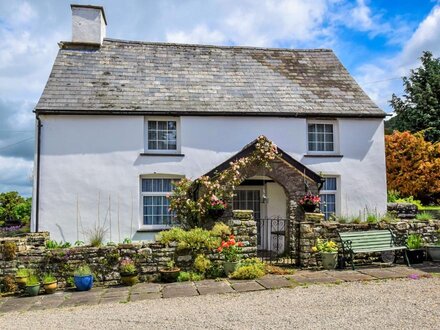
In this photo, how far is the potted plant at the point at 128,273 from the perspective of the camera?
10165 millimetres

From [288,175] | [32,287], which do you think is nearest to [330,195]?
[288,175]

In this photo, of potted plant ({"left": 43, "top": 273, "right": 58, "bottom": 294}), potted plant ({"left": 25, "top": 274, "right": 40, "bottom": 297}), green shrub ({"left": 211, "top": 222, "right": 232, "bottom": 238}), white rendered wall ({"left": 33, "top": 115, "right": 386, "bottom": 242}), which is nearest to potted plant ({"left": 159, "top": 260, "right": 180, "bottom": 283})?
green shrub ({"left": 211, "top": 222, "right": 232, "bottom": 238})

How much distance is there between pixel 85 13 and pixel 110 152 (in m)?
6.66

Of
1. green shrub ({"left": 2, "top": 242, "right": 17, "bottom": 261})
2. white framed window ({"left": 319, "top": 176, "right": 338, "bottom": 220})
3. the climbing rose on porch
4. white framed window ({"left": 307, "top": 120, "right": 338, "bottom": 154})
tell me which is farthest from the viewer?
white framed window ({"left": 307, "top": 120, "right": 338, "bottom": 154})

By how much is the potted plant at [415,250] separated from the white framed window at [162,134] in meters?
8.32

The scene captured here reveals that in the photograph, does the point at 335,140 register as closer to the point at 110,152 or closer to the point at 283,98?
the point at 283,98

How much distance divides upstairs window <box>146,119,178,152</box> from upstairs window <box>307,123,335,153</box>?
530 cm

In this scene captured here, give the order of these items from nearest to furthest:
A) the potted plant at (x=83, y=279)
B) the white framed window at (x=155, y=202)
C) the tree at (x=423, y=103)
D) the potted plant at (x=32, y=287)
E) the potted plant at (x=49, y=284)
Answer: the potted plant at (x=32, y=287)
the potted plant at (x=49, y=284)
the potted plant at (x=83, y=279)
the white framed window at (x=155, y=202)
the tree at (x=423, y=103)

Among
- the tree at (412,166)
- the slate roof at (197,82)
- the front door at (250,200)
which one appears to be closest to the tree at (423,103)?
the tree at (412,166)

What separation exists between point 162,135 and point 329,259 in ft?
24.7

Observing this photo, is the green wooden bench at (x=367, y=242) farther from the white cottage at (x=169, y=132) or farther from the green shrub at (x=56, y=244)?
the green shrub at (x=56, y=244)

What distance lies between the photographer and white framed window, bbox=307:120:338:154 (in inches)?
643

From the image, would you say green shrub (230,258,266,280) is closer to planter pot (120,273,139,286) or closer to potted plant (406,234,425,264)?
planter pot (120,273,139,286)

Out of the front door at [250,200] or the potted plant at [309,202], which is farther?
the front door at [250,200]
